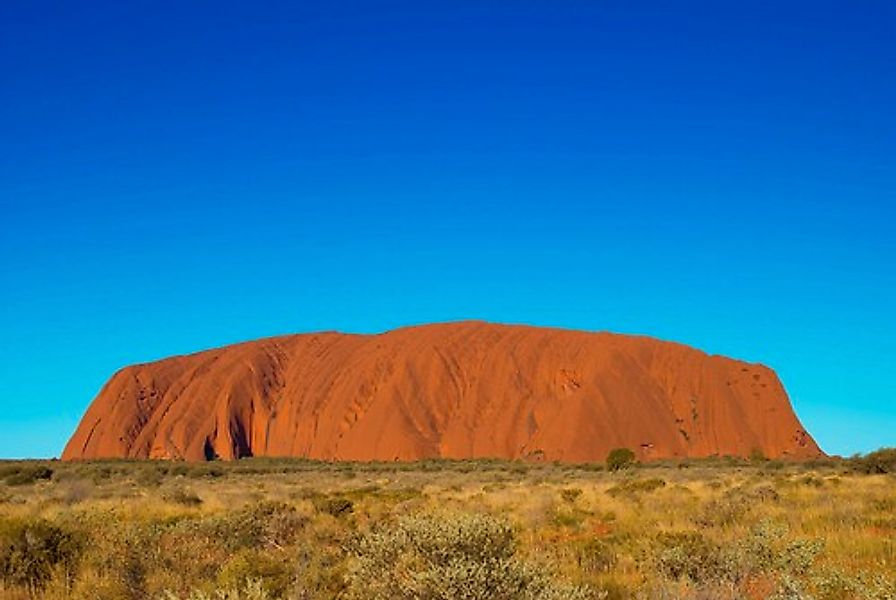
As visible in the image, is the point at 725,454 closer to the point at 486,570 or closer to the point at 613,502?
the point at 613,502

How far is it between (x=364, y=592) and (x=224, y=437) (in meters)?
80.9

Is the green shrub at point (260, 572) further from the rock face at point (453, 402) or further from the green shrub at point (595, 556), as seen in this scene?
the rock face at point (453, 402)

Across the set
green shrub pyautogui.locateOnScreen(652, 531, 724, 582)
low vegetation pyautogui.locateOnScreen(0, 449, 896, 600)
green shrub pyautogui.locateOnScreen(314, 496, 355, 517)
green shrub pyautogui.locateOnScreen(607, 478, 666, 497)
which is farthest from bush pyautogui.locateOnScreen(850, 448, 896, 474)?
green shrub pyautogui.locateOnScreen(652, 531, 724, 582)

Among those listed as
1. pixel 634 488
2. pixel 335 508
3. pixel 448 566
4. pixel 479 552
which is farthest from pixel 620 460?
pixel 448 566

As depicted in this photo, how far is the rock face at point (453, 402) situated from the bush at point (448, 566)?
64619 millimetres

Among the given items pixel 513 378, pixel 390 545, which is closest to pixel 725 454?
pixel 513 378

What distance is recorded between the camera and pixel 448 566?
17.2ft

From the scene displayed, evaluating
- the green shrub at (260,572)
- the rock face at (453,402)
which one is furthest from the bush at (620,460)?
the green shrub at (260,572)

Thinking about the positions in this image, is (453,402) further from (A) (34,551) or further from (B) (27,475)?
(A) (34,551)

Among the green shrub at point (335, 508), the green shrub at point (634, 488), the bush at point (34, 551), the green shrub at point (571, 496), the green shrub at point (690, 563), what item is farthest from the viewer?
the green shrub at point (634, 488)

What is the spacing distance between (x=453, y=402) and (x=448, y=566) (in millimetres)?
75198

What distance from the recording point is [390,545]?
586 cm

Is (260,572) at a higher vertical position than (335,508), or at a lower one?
higher

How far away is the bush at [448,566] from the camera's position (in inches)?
194
